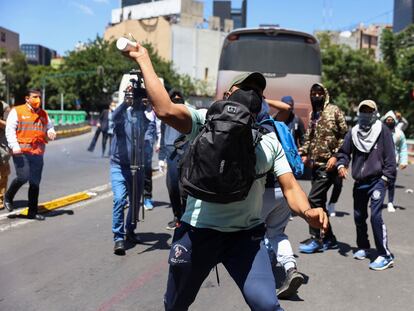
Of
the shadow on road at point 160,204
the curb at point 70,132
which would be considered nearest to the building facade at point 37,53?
the curb at point 70,132

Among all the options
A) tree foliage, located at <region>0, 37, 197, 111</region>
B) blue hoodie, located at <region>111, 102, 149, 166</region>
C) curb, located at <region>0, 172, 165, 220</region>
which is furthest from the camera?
tree foliage, located at <region>0, 37, 197, 111</region>

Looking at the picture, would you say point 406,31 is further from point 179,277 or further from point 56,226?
point 179,277

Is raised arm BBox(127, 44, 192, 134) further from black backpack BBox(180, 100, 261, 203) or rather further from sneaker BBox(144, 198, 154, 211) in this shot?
sneaker BBox(144, 198, 154, 211)

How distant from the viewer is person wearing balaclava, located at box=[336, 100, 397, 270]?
5.53m

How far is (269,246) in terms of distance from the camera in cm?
529

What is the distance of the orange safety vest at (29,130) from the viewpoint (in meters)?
7.21

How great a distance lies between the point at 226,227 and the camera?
2.96 meters

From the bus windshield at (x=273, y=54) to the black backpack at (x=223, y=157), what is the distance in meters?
10.4

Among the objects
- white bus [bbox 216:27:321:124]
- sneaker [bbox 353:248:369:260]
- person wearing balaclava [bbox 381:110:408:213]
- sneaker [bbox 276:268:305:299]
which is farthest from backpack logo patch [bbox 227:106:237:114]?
white bus [bbox 216:27:321:124]

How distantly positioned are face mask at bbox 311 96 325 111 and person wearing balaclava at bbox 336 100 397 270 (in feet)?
1.79

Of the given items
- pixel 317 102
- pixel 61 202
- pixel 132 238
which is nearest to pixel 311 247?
pixel 317 102

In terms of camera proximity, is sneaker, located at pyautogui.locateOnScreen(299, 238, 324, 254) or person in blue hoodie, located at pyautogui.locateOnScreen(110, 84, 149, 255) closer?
person in blue hoodie, located at pyautogui.locateOnScreen(110, 84, 149, 255)

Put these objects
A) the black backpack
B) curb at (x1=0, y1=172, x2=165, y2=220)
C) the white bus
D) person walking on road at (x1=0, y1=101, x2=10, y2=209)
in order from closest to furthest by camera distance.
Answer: the black backpack
curb at (x1=0, y1=172, x2=165, y2=220)
person walking on road at (x1=0, y1=101, x2=10, y2=209)
the white bus

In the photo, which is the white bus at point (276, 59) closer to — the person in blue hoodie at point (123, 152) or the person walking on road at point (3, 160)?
the person walking on road at point (3, 160)
